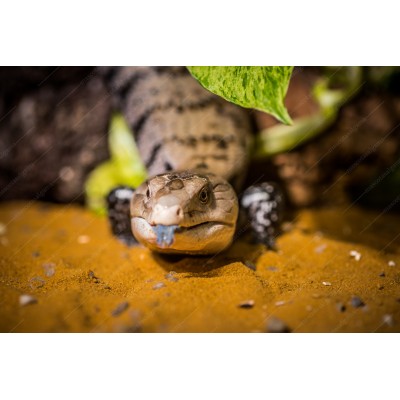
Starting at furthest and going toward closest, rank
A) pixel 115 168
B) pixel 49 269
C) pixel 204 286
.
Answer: pixel 115 168 → pixel 49 269 → pixel 204 286

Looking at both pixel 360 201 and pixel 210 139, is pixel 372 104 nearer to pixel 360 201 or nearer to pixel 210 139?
pixel 360 201

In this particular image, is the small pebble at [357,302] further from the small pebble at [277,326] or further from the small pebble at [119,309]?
the small pebble at [119,309]

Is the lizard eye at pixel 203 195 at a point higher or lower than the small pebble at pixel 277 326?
higher

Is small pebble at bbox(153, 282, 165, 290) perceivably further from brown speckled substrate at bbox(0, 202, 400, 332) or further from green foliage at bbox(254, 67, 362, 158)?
green foliage at bbox(254, 67, 362, 158)

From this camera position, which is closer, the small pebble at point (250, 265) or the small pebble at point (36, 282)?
the small pebble at point (36, 282)

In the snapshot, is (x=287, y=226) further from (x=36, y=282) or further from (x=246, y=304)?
(x=36, y=282)

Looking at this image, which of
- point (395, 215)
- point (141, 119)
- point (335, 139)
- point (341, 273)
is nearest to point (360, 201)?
point (395, 215)

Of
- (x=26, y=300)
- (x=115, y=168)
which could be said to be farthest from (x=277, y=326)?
(x=115, y=168)

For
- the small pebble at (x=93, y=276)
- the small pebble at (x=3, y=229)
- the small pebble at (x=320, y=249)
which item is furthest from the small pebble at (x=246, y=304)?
the small pebble at (x=3, y=229)
